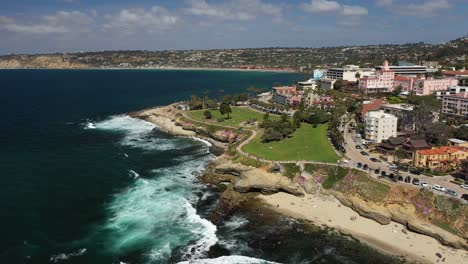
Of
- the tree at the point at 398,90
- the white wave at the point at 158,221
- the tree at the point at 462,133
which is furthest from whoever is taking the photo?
the tree at the point at 398,90

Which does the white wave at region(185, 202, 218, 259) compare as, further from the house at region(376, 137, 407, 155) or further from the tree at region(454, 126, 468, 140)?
the tree at region(454, 126, 468, 140)

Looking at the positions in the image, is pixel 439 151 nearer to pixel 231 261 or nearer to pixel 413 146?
pixel 413 146

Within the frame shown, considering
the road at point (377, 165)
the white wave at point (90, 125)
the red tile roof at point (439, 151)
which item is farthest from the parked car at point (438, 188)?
the white wave at point (90, 125)

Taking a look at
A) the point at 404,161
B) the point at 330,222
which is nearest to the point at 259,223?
the point at 330,222

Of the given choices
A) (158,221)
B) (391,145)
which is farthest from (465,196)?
(158,221)

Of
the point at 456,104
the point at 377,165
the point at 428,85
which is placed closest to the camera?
the point at 377,165

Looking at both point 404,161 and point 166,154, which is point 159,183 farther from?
point 404,161

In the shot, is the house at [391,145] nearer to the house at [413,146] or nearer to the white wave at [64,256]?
the house at [413,146]
